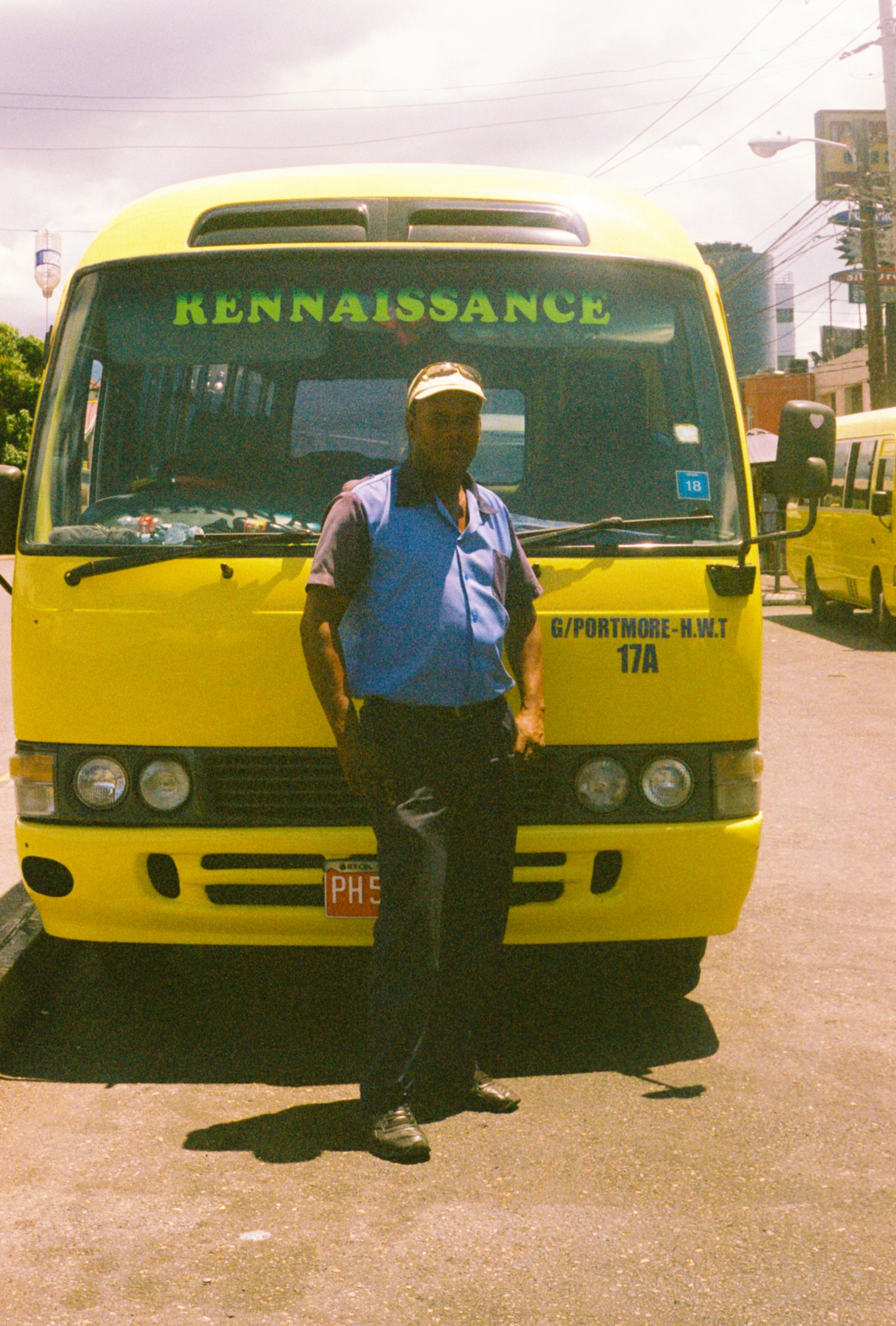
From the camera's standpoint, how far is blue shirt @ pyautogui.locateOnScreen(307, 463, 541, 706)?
4.04 metres

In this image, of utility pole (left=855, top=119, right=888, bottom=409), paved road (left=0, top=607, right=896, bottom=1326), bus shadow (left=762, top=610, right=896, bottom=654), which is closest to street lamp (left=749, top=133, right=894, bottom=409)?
utility pole (left=855, top=119, right=888, bottom=409)

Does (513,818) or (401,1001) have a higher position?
(513,818)

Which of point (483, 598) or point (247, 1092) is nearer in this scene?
point (483, 598)

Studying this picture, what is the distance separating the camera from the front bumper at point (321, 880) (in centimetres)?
448

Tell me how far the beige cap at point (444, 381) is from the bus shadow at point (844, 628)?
14.0 metres

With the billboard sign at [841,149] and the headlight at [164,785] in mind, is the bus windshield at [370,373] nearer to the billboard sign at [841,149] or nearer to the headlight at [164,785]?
the headlight at [164,785]

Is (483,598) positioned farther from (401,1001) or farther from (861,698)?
(861,698)

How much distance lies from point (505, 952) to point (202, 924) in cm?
167

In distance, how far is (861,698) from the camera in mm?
13617

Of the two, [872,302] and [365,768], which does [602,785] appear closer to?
[365,768]

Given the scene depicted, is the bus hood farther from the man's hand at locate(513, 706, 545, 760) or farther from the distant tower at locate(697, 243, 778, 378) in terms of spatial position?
the distant tower at locate(697, 243, 778, 378)

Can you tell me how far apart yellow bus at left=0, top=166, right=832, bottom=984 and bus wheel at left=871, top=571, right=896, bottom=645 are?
45.9 feet

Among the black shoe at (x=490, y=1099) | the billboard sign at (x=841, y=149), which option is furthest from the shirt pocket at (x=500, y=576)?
the billboard sign at (x=841, y=149)

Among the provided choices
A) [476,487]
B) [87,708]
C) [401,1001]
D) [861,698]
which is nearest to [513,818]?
[401,1001]
